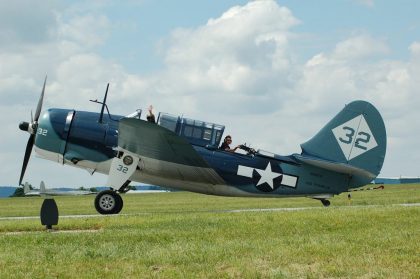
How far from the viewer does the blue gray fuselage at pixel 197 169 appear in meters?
19.6

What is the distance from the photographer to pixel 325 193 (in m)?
20.1

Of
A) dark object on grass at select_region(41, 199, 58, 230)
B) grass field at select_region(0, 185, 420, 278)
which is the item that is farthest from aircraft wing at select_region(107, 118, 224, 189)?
grass field at select_region(0, 185, 420, 278)

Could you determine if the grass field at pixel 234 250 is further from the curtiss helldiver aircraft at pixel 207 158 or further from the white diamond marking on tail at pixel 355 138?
the white diamond marking on tail at pixel 355 138

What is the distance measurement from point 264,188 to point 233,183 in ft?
3.40

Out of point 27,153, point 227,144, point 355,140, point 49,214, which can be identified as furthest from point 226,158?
point 27,153

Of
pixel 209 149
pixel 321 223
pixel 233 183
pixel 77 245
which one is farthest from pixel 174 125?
pixel 77 245

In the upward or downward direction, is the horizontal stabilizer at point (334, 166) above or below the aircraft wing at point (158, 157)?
above

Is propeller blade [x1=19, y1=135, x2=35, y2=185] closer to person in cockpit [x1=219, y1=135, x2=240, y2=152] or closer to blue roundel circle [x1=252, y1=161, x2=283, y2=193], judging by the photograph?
person in cockpit [x1=219, y1=135, x2=240, y2=152]

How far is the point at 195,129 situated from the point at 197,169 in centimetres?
130

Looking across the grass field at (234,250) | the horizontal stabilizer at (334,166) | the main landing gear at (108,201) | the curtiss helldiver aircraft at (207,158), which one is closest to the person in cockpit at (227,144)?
the curtiss helldiver aircraft at (207,158)

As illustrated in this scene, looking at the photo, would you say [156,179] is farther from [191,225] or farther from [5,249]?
[5,249]

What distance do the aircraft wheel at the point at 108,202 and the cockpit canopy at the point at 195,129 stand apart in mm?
2815

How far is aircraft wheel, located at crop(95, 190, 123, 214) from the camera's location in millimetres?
19531

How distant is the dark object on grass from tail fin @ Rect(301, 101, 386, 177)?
9.40m
